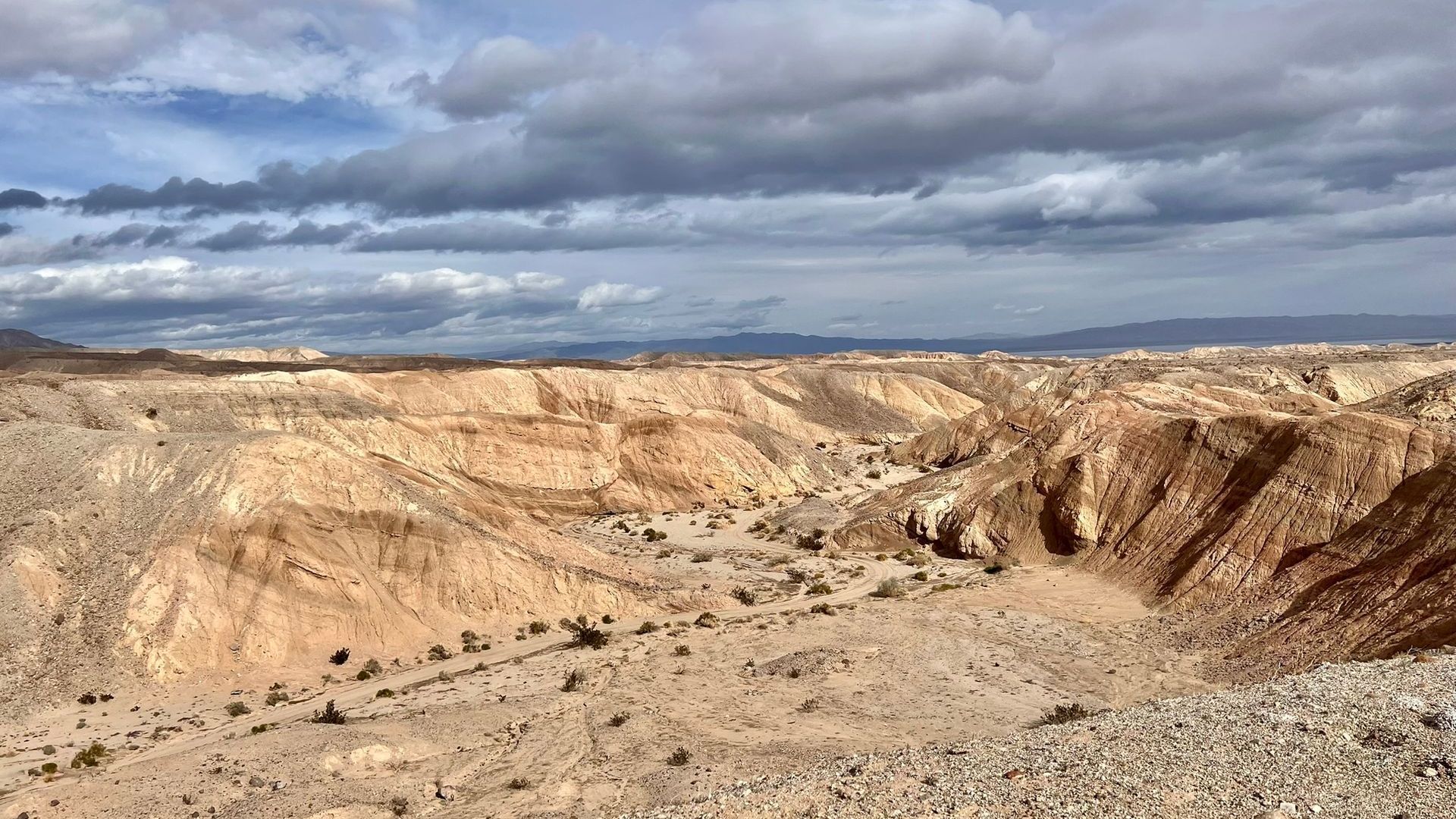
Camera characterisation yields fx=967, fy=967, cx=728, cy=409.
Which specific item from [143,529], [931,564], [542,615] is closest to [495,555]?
[542,615]

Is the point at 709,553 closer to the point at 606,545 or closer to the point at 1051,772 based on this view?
the point at 606,545

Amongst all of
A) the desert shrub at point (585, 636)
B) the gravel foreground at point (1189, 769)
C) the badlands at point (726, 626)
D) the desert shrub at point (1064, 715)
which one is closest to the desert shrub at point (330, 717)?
the badlands at point (726, 626)

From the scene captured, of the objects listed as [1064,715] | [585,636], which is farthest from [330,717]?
[1064,715]

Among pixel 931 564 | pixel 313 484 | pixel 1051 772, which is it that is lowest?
pixel 931 564

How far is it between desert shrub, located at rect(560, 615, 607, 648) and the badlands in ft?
0.70

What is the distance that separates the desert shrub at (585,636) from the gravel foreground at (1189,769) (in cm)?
1275

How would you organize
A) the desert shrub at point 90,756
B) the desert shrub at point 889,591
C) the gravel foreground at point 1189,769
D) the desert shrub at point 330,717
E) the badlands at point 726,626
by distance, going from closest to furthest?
the gravel foreground at point 1189,769 → the badlands at point 726,626 → the desert shrub at point 90,756 → the desert shrub at point 330,717 → the desert shrub at point 889,591

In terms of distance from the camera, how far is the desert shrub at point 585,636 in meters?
27.7

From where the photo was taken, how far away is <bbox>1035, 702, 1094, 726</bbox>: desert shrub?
18.4 meters

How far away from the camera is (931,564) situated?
125ft

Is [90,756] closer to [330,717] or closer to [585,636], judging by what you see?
[330,717]

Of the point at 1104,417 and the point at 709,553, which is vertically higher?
the point at 1104,417

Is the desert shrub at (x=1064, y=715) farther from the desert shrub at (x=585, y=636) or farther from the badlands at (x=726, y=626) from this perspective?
the desert shrub at (x=585, y=636)

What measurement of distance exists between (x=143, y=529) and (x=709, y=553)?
2106cm
